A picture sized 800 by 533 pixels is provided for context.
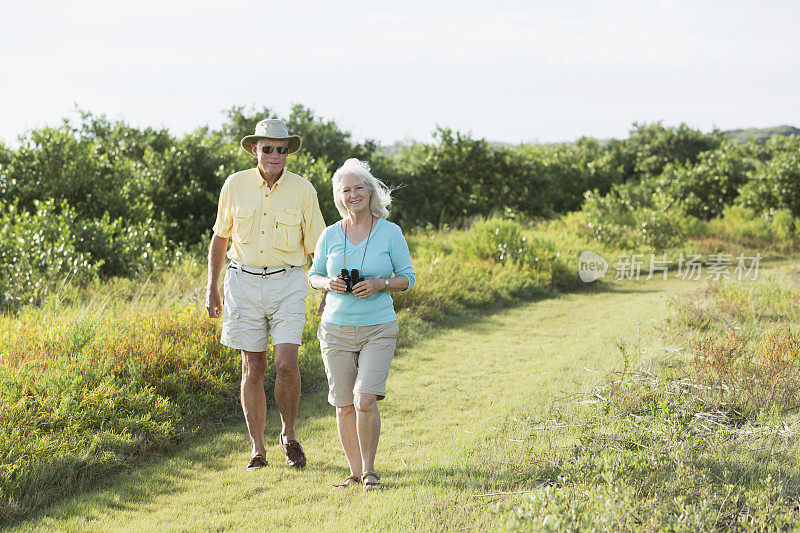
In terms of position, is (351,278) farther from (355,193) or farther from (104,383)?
(104,383)

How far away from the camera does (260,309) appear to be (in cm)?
482

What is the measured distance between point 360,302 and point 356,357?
1.30ft

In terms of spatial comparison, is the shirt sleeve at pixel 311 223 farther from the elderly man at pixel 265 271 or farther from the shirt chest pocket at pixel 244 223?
the shirt chest pocket at pixel 244 223

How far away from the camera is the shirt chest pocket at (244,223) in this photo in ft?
15.9

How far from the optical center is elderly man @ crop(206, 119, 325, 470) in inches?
189

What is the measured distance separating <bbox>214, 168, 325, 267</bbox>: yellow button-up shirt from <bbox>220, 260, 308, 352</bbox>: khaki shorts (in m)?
0.12

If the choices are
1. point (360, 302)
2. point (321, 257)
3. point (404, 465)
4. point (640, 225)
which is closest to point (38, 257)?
point (321, 257)

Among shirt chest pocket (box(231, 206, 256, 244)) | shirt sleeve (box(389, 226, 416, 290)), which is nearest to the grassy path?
shirt sleeve (box(389, 226, 416, 290))

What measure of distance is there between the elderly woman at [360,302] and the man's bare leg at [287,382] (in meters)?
0.50

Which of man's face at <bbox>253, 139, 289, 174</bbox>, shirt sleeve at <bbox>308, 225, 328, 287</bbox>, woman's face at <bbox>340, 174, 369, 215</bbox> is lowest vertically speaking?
shirt sleeve at <bbox>308, 225, 328, 287</bbox>

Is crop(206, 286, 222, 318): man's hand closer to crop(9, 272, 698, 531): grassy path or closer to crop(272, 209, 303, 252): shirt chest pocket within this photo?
crop(272, 209, 303, 252): shirt chest pocket

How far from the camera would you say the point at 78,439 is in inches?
190

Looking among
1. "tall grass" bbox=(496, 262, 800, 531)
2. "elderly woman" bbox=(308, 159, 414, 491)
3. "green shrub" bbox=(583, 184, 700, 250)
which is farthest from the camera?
"green shrub" bbox=(583, 184, 700, 250)

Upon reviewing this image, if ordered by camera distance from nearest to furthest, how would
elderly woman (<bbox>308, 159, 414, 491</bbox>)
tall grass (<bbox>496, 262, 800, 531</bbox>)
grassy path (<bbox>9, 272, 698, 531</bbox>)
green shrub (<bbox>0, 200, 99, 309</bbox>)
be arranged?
tall grass (<bbox>496, 262, 800, 531</bbox>), grassy path (<bbox>9, 272, 698, 531</bbox>), elderly woman (<bbox>308, 159, 414, 491</bbox>), green shrub (<bbox>0, 200, 99, 309</bbox>)
